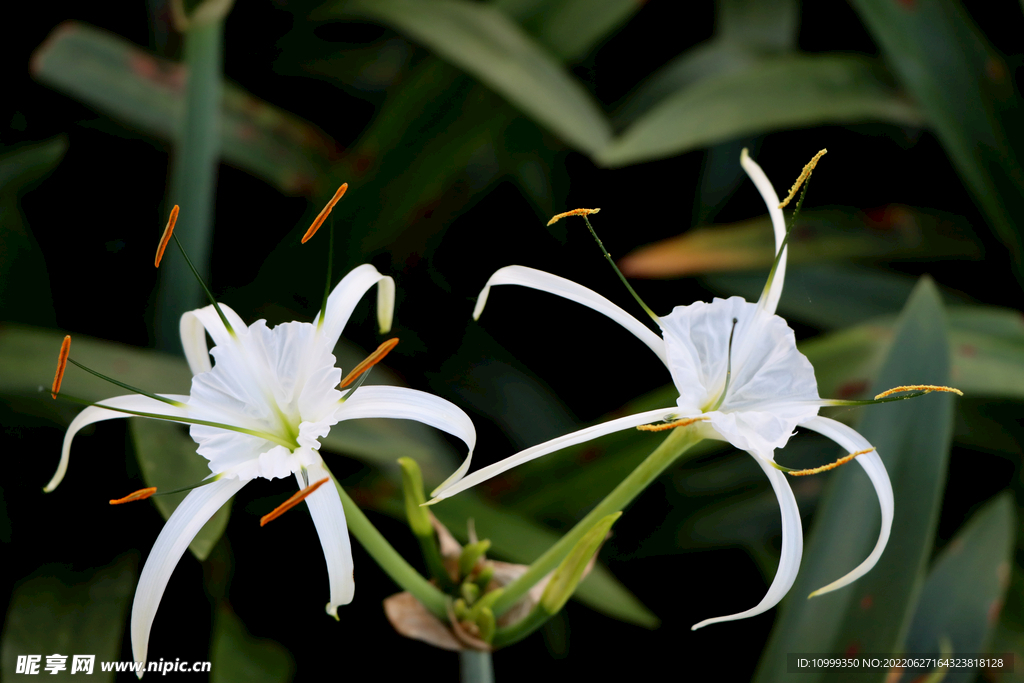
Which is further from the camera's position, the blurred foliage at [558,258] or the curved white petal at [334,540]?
the blurred foliage at [558,258]

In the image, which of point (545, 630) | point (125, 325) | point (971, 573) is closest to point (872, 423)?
point (971, 573)

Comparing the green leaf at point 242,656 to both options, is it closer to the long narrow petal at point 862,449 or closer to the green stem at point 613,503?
the green stem at point 613,503

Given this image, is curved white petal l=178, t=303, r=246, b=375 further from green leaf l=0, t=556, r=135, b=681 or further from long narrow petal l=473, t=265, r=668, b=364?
green leaf l=0, t=556, r=135, b=681

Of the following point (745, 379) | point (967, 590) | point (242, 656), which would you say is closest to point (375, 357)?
point (745, 379)

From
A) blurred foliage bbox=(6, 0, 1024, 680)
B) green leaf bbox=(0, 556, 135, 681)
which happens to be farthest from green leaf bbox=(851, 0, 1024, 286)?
green leaf bbox=(0, 556, 135, 681)

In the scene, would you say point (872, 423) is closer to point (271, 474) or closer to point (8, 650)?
point (271, 474)

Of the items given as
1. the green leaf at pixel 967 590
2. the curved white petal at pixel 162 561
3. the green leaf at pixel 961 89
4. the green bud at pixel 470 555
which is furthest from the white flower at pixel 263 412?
the green leaf at pixel 961 89

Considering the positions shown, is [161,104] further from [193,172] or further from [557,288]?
[557,288]
